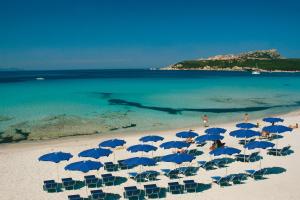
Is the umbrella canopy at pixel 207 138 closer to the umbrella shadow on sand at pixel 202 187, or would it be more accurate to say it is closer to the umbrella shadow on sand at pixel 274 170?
the umbrella shadow on sand at pixel 274 170

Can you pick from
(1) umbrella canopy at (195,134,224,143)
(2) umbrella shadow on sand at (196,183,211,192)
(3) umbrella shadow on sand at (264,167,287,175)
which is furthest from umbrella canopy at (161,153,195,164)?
(3) umbrella shadow on sand at (264,167,287,175)

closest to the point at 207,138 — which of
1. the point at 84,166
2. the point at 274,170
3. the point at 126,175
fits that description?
the point at 274,170

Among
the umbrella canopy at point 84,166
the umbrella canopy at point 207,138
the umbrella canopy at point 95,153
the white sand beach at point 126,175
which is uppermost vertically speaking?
the umbrella canopy at point 207,138

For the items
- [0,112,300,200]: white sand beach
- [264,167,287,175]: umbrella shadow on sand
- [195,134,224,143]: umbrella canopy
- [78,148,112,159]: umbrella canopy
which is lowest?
[0,112,300,200]: white sand beach

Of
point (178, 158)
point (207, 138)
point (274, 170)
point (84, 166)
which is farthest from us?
point (207, 138)

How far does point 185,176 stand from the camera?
59.0 ft

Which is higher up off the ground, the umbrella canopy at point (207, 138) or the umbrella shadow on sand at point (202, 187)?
the umbrella canopy at point (207, 138)

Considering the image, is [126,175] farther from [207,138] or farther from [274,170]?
[274,170]

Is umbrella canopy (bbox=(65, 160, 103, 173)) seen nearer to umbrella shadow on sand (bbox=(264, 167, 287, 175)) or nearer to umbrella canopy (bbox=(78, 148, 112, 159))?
umbrella canopy (bbox=(78, 148, 112, 159))

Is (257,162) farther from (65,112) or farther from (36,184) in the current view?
(65,112)

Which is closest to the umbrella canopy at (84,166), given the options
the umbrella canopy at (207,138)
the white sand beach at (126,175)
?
the white sand beach at (126,175)

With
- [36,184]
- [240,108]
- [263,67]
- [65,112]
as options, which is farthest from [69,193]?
[263,67]

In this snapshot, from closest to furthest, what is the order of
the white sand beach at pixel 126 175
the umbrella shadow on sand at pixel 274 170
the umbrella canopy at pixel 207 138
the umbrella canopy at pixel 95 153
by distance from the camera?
the white sand beach at pixel 126 175 < the umbrella canopy at pixel 95 153 < the umbrella shadow on sand at pixel 274 170 < the umbrella canopy at pixel 207 138

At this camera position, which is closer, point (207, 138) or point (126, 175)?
point (126, 175)
